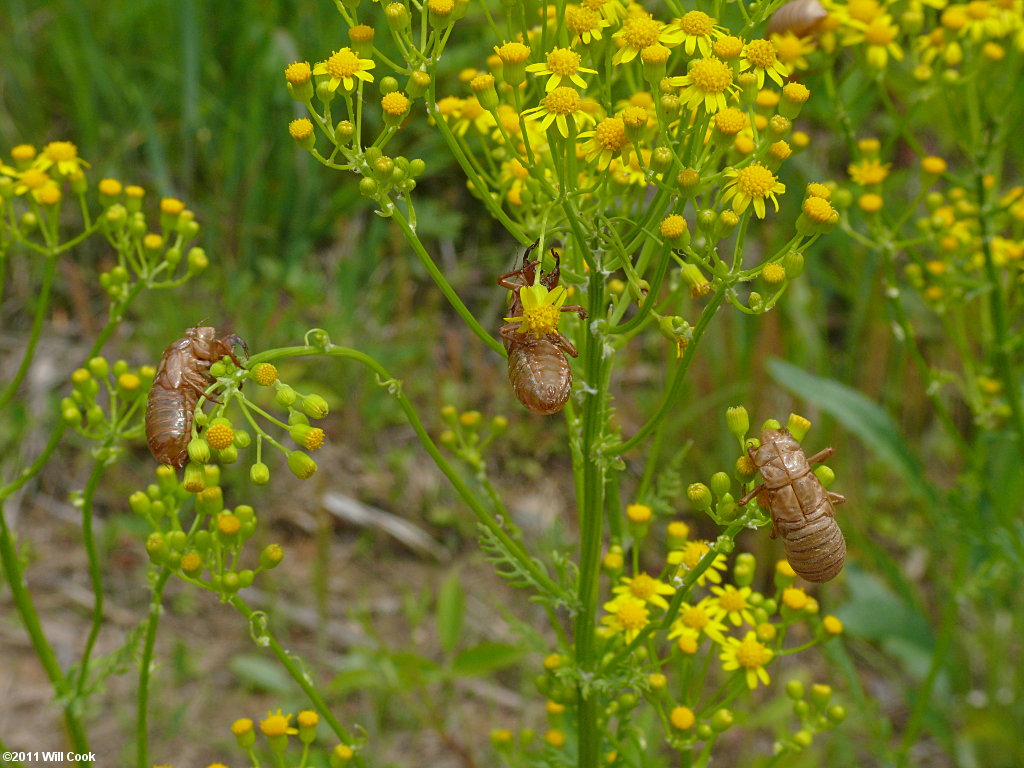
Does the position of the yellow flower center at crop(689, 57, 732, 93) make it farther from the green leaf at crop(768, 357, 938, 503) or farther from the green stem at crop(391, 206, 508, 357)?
the green leaf at crop(768, 357, 938, 503)

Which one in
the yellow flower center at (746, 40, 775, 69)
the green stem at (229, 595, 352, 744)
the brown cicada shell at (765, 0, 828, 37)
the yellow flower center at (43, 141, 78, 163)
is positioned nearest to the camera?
the yellow flower center at (746, 40, 775, 69)

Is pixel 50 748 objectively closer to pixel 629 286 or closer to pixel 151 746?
pixel 151 746

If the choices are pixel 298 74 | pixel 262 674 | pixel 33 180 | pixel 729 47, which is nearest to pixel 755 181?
pixel 729 47

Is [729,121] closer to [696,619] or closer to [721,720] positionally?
[696,619]

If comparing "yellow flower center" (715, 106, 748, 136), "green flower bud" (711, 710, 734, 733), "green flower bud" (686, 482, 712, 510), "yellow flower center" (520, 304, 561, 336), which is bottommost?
"green flower bud" (711, 710, 734, 733)

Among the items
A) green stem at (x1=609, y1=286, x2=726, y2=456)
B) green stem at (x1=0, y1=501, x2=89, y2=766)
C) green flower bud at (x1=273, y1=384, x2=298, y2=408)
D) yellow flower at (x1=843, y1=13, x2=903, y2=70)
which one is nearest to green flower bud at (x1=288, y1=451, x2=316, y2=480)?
green flower bud at (x1=273, y1=384, x2=298, y2=408)

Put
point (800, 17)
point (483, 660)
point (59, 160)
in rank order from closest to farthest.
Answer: point (59, 160) < point (800, 17) < point (483, 660)
